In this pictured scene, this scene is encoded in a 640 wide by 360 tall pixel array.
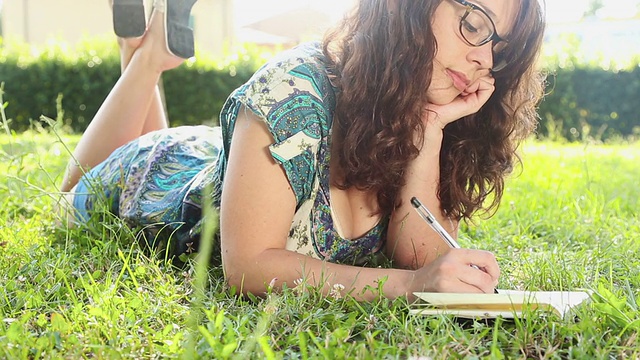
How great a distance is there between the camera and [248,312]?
5.74 feet

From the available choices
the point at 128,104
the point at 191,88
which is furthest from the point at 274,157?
the point at 191,88

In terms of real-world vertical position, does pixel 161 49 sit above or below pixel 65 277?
above

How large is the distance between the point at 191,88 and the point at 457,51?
313 inches

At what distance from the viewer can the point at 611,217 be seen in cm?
313

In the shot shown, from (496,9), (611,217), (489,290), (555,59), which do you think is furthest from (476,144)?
(555,59)

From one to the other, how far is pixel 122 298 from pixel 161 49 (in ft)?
4.68

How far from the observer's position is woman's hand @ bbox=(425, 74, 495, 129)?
2.08 m

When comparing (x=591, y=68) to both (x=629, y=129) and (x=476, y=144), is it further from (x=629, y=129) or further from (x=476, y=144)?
(x=476, y=144)

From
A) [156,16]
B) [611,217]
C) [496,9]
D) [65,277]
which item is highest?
[496,9]

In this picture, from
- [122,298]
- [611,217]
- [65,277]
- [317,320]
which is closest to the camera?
[317,320]

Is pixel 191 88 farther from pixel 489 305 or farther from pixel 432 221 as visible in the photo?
pixel 489 305

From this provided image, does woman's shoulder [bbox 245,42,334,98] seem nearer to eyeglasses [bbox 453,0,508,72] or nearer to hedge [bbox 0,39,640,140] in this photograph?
eyeglasses [bbox 453,0,508,72]

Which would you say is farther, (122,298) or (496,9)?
(496,9)

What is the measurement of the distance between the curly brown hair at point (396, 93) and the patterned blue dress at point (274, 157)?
7 cm
